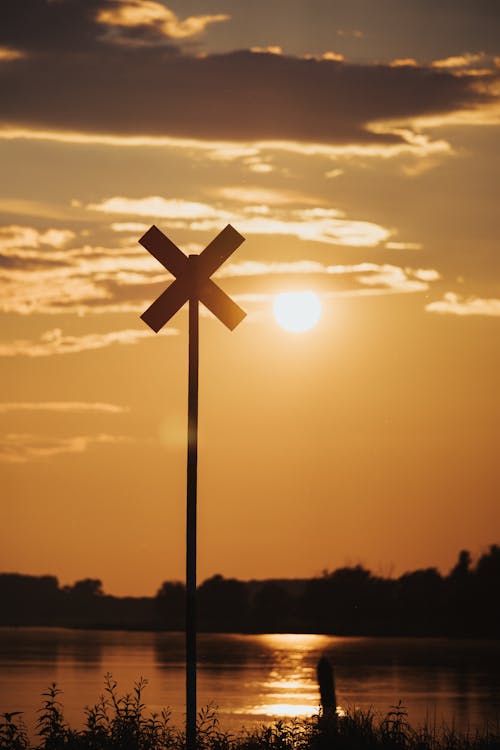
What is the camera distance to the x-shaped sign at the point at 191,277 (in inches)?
625

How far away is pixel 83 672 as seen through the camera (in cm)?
9519

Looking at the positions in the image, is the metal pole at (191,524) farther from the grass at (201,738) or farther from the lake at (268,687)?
the lake at (268,687)

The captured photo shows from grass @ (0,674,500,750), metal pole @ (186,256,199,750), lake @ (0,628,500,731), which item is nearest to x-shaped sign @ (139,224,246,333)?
metal pole @ (186,256,199,750)

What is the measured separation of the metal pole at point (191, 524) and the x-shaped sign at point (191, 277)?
137 mm

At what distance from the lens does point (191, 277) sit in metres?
15.9

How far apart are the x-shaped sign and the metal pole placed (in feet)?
0.45

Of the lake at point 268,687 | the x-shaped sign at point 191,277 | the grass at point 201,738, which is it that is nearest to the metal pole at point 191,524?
the x-shaped sign at point 191,277

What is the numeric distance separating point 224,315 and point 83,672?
8284 centimetres

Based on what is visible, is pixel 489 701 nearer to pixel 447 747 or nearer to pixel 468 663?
pixel 447 747

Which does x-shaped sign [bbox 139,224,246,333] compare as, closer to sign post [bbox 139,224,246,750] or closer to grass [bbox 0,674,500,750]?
sign post [bbox 139,224,246,750]

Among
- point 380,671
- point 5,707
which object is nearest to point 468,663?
point 380,671

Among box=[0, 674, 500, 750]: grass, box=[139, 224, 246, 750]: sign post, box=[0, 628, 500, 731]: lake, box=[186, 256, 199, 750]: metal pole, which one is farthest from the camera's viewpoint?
box=[0, 628, 500, 731]: lake

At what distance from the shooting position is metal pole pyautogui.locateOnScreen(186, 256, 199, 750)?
14977 millimetres

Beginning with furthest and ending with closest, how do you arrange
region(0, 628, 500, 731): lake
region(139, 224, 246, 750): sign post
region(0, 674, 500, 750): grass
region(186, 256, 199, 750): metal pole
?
region(0, 628, 500, 731): lake, region(0, 674, 500, 750): grass, region(139, 224, 246, 750): sign post, region(186, 256, 199, 750): metal pole
